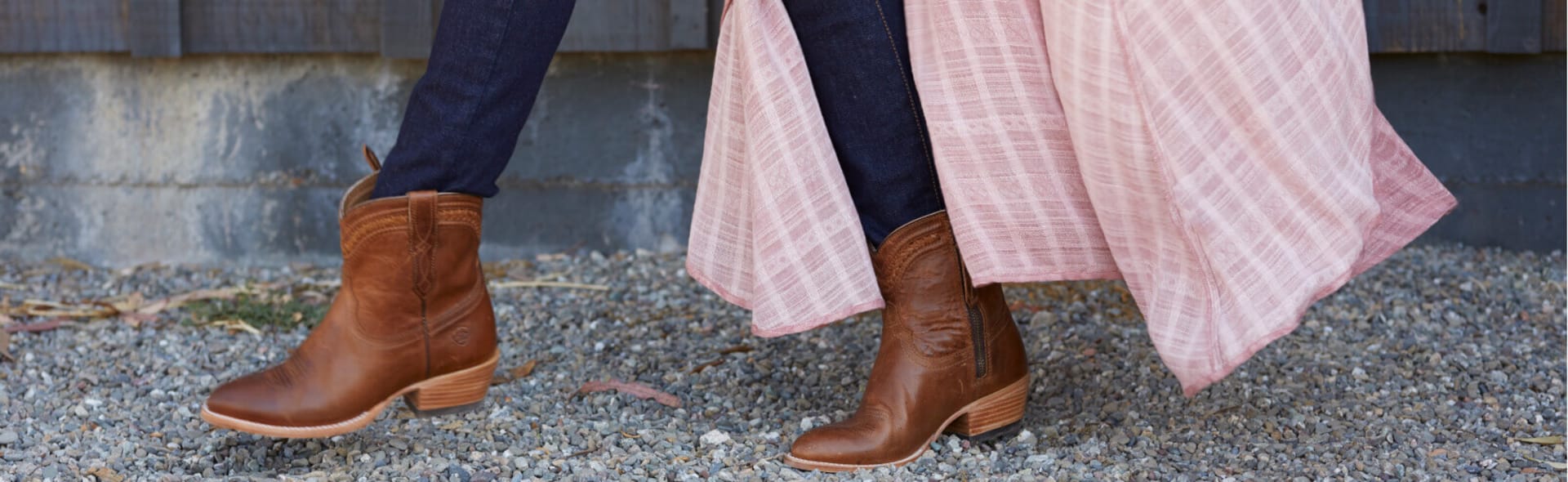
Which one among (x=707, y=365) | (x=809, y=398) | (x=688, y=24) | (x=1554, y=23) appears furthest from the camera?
(x=688, y=24)

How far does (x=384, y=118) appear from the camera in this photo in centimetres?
272

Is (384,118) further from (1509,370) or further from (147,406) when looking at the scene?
(1509,370)

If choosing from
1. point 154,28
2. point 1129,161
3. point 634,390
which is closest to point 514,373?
point 634,390

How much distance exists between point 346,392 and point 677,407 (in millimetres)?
446

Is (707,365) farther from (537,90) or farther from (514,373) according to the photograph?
(537,90)

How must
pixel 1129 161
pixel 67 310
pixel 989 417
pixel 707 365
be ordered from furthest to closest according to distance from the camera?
1. pixel 67 310
2. pixel 707 365
3. pixel 989 417
4. pixel 1129 161

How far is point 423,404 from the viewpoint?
1520 millimetres

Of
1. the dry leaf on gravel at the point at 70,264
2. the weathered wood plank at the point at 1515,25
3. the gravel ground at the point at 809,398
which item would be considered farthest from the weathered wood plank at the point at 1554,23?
the dry leaf on gravel at the point at 70,264

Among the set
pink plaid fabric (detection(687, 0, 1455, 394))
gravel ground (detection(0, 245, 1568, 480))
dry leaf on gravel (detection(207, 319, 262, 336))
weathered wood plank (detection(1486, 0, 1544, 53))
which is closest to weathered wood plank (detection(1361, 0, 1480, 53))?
weathered wood plank (detection(1486, 0, 1544, 53))

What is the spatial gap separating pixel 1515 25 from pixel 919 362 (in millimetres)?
1718

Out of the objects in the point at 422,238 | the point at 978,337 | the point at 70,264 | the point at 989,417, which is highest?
the point at 422,238

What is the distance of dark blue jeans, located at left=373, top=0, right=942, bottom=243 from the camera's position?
52.7 inches

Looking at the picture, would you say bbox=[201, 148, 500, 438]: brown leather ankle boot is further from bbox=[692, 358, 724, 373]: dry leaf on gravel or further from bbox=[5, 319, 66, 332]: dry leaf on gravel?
bbox=[5, 319, 66, 332]: dry leaf on gravel

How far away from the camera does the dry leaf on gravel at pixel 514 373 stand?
6.13 feet
